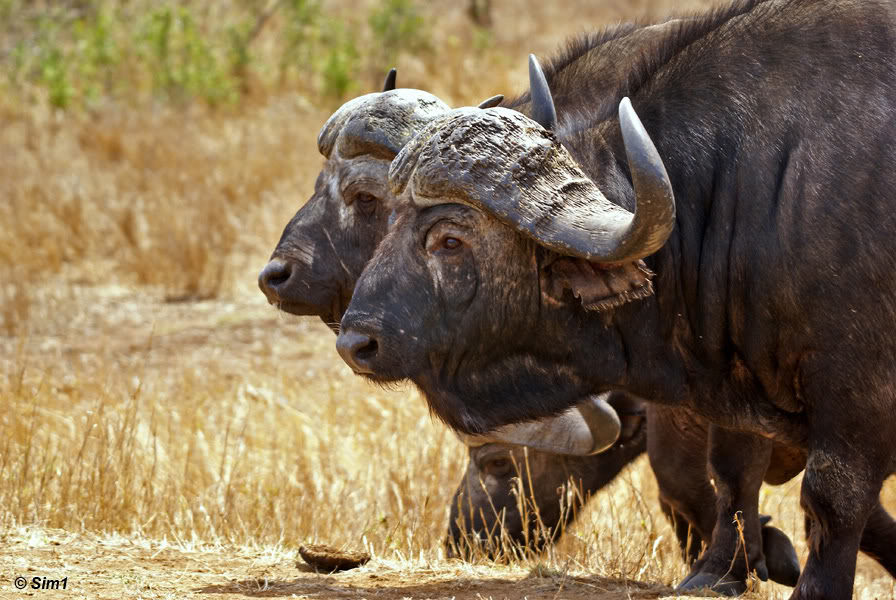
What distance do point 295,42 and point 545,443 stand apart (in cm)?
1374

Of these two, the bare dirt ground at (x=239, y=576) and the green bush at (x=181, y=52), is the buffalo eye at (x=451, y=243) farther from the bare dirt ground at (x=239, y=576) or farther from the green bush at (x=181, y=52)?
the green bush at (x=181, y=52)

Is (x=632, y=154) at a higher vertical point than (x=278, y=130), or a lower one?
lower

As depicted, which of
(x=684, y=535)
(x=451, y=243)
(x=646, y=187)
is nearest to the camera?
(x=646, y=187)

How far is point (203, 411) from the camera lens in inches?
320

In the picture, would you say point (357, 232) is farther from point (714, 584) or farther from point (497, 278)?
point (714, 584)

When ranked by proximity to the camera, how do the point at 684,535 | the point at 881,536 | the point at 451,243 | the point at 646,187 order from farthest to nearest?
1. the point at 684,535
2. the point at 881,536
3. the point at 451,243
4. the point at 646,187

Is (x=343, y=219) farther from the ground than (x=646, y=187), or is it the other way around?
(x=343, y=219)

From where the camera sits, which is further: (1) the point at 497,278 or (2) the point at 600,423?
(2) the point at 600,423

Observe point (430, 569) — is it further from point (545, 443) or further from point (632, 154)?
point (632, 154)

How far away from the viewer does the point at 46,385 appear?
799 centimetres

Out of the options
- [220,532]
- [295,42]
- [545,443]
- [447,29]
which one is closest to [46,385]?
[220,532]

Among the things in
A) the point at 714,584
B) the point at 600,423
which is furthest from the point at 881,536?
the point at 600,423

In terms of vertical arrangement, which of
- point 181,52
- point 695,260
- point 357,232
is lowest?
point 695,260

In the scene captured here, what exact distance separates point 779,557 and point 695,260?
194 cm
